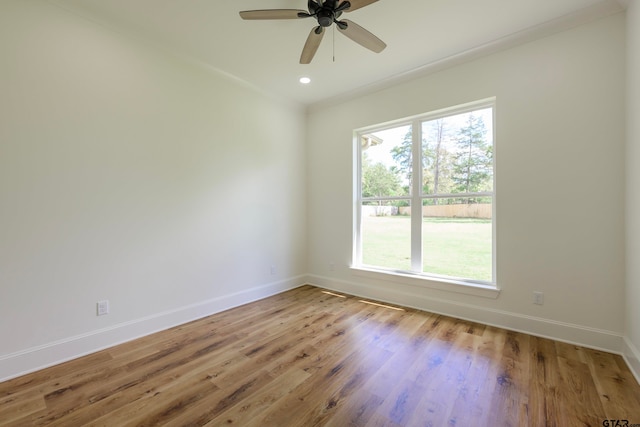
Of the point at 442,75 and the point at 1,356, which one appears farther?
the point at 442,75

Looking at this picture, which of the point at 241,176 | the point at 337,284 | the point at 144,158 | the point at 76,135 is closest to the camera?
the point at 76,135

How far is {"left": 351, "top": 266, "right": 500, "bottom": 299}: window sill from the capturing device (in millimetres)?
2820

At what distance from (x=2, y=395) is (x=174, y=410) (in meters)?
1.19

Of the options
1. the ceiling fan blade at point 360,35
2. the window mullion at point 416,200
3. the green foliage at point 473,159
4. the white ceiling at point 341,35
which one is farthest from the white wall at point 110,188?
the green foliage at point 473,159

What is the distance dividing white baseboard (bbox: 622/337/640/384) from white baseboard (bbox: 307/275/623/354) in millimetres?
82

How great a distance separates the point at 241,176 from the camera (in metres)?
3.50

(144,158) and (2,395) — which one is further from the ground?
(144,158)

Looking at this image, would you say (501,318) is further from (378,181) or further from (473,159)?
(378,181)

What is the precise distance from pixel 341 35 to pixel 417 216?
219 centimetres

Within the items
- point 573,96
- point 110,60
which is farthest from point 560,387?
point 110,60

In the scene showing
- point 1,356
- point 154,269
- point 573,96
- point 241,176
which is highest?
point 573,96

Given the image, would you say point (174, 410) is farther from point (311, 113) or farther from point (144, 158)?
point (311, 113)

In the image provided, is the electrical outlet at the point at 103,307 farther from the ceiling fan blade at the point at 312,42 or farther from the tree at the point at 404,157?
the tree at the point at 404,157

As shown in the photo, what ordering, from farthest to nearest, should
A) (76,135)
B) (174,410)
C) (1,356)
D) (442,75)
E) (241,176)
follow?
(241,176) → (442,75) → (76,135) → (1,356) → (174,410)
